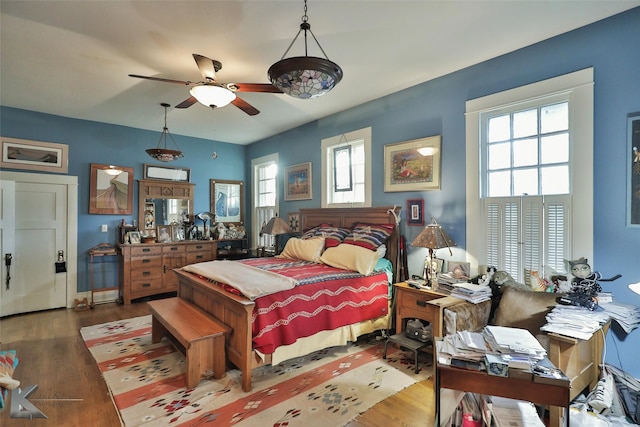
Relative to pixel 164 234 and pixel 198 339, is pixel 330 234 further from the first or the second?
pixel 164 234

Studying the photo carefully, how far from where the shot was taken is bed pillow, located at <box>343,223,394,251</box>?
3494 mm

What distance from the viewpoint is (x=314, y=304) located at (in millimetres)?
2750

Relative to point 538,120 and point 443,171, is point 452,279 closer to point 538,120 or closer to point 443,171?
point 443,171

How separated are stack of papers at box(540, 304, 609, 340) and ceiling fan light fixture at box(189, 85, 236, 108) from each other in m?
2.82

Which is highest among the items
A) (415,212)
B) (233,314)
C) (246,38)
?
(246,38)

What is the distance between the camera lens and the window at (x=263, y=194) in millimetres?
5836

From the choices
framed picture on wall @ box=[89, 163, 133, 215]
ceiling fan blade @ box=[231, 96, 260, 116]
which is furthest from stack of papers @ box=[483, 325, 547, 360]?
framed picture on wall @ box=[89, 163, 133, 215]

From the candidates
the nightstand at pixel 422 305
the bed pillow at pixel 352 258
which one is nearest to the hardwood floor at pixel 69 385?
the nightstand at pixel 422 305

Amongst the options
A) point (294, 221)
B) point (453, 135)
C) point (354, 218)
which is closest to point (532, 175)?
point (453, 135)

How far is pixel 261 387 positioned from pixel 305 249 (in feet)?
5.69

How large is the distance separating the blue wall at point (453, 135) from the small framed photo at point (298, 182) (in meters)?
0.12

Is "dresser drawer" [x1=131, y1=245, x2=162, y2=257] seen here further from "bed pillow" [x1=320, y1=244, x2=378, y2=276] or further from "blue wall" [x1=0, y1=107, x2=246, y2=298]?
"bed pillow" [x1=320, y1=244, x2=378, y2=276]

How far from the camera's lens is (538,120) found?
8.81ft

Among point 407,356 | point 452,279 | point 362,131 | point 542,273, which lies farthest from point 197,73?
point 542,273
